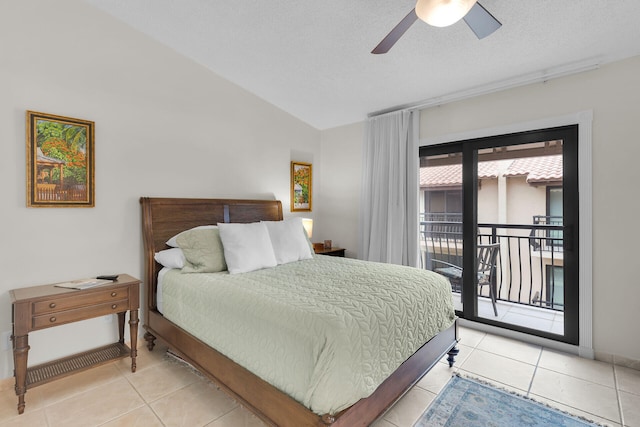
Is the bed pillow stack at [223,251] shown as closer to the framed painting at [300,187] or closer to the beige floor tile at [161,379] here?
the beige floor tile at [161,379]

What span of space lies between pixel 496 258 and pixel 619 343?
133 centimetres

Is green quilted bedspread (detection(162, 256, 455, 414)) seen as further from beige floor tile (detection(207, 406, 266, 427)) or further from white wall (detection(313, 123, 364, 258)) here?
white wall (detection(313, 123, 364, 258))

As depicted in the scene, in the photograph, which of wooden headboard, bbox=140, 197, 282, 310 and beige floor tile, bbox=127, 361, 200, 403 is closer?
beige floor tile, bbox=127, 361, 200, 403

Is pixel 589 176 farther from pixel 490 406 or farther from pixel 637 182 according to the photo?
pixel 490 406

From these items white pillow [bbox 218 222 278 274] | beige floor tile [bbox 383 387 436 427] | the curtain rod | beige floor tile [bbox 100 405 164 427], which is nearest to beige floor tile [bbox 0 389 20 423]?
beige floor tile [bbox 100 405 164 427]

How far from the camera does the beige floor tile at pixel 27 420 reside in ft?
6.13

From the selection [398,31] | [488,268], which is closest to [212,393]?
[398,31]

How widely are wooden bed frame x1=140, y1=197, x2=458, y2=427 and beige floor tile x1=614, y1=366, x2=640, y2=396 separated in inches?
45.0

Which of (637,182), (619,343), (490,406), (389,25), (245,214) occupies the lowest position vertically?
(490,406)

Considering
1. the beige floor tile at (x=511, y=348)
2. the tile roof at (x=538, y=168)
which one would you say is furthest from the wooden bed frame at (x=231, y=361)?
the tile roof at (x=538, y=168)

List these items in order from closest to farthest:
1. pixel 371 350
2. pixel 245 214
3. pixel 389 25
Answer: pixel 371 350 → pixel 389 25 → pixel 245 214

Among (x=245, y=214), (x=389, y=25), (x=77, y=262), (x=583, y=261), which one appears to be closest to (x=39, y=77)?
(x=77, y=262)

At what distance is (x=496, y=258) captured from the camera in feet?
12.2

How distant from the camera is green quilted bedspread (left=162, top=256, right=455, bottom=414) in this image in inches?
56.4
